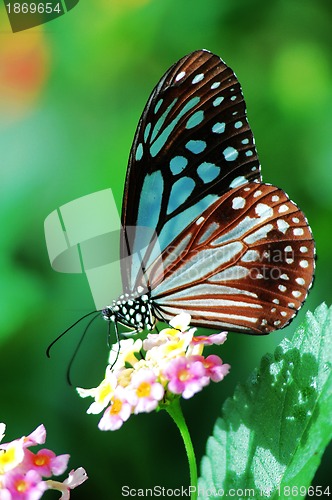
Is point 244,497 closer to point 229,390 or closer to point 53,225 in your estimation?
point 229,390

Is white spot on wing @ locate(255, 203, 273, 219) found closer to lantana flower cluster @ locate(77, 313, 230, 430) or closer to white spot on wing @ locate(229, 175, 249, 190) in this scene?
white spot on wing @ locate(229, 175, 249, 190)

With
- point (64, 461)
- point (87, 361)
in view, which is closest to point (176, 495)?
point (87, 361)

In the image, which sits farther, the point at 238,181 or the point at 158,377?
the point at 238,181

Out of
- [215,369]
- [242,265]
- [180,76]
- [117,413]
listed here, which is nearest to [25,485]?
[117,413]

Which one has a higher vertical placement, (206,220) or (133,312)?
(206,220)
